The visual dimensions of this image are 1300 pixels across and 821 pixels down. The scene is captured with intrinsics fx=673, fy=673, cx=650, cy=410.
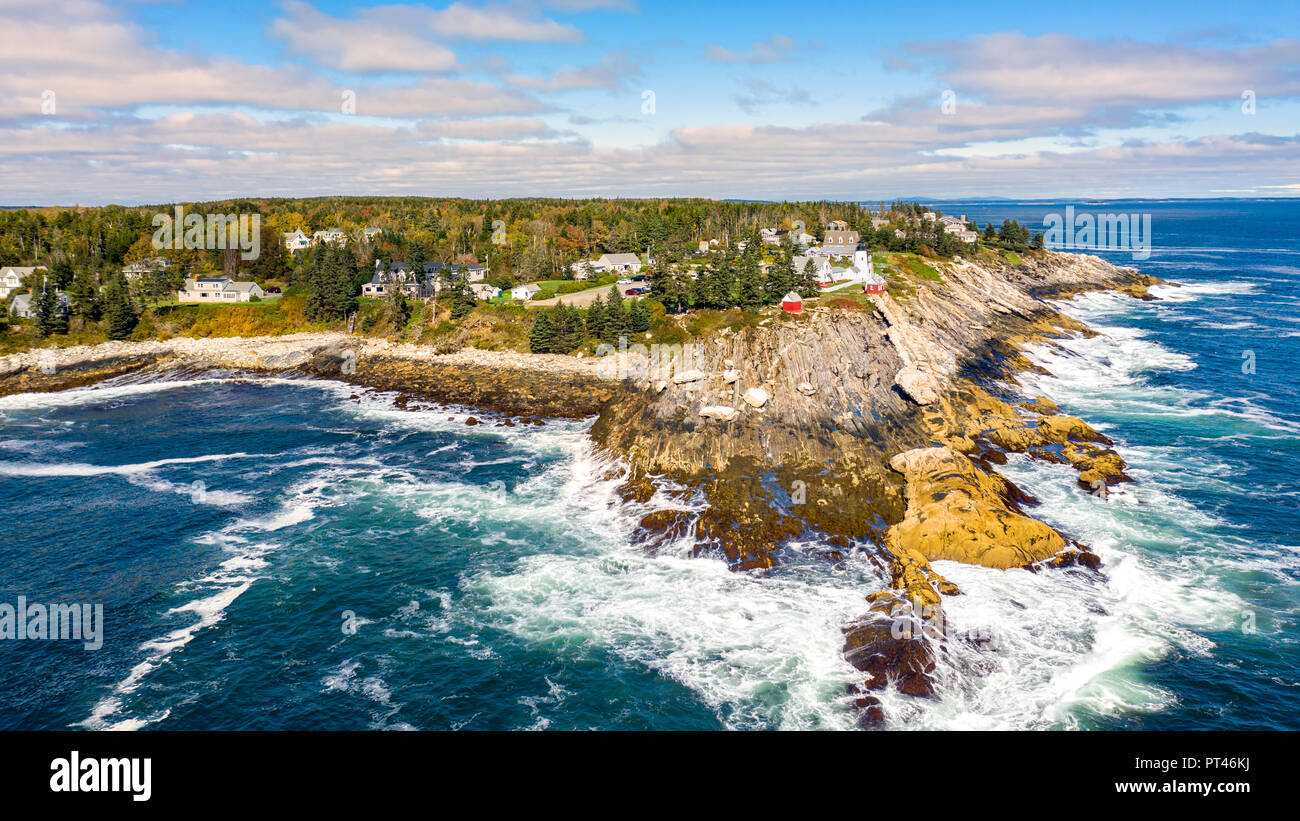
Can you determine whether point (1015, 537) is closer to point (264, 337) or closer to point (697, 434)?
point (697, 434)

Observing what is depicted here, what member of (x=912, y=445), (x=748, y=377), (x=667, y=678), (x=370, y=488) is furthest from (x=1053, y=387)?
(x=370, y=488)

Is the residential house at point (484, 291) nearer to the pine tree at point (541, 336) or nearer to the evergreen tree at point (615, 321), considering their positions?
the pine tree at point (541, 336)

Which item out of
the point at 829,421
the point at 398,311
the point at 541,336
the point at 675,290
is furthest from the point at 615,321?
the point at 829,421

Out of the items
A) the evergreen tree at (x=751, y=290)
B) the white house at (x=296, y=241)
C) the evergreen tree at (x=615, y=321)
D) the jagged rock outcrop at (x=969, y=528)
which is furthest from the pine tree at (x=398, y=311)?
the jagged rock outcrop at (x=969, y=528)

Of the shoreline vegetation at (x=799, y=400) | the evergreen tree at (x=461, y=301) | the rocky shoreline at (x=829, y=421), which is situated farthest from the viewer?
the evergreen tree at (x=461, y=301)

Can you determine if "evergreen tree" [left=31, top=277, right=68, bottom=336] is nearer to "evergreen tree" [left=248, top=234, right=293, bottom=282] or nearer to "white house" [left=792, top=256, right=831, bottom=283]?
"evergreen tree" [left=248, top=234, right=293, bottom=282]

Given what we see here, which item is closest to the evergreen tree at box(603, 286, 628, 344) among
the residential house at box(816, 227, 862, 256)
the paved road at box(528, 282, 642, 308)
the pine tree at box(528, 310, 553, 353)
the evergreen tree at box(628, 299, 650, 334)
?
the evergreen tree at box(628, 299, 650, 334)

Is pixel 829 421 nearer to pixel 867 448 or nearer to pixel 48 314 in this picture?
pixel 867 448
